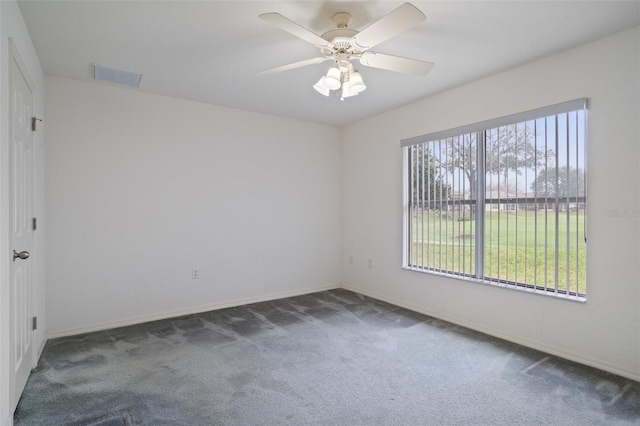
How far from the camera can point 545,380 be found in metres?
2.41

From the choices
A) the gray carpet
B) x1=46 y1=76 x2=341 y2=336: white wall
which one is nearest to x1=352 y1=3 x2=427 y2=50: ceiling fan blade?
the gray carpet

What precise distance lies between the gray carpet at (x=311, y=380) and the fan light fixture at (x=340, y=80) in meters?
2.08

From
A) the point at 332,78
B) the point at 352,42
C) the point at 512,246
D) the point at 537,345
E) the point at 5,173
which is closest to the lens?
the point at 5,173

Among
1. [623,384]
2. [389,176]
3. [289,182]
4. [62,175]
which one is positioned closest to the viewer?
[623,384]

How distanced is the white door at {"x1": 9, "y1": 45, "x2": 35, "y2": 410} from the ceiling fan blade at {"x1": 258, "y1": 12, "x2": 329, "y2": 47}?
155 centimetres

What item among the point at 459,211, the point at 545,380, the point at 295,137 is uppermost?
the point at 295,137

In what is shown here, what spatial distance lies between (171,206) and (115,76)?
54.9 inches

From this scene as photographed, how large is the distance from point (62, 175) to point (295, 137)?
2.72 meters

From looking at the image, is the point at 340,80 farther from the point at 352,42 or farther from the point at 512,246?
the point at 512,246

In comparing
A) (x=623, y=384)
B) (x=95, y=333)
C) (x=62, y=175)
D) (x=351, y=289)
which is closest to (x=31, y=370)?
(x=95, y=333)

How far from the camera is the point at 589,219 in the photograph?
2646mm

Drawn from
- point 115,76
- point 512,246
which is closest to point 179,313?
point 115,76

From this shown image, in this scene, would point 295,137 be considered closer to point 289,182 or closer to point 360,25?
point 289,182

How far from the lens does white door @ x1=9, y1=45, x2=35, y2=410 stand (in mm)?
2027
